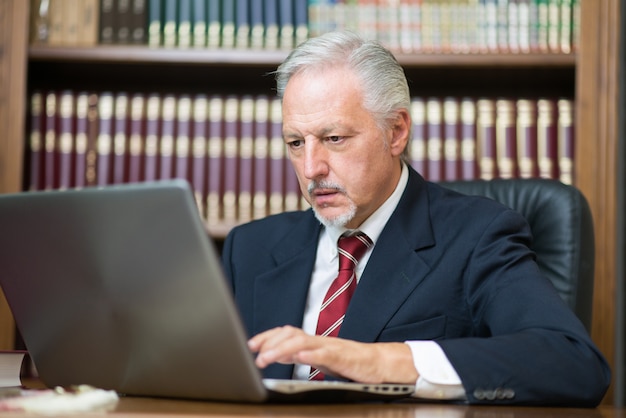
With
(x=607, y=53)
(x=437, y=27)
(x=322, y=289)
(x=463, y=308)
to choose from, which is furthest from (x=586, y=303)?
(x=437, y=27)

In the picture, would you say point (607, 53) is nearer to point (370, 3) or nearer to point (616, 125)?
point (616, 125)

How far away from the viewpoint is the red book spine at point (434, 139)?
8.03ft

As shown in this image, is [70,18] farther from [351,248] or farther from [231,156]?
[351,248]

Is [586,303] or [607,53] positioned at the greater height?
[607,53]

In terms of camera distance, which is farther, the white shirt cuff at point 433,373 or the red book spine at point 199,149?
the red book spine at point 199,149

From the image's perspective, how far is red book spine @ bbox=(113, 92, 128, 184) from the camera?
2.48 metres

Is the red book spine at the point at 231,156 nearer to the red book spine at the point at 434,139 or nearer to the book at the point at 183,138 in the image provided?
the book at the point at 183,138

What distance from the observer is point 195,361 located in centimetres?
102

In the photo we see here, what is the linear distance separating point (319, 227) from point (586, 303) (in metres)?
0.54

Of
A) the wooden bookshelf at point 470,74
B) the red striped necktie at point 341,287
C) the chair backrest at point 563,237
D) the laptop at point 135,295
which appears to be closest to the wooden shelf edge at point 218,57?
the wooden bookshelf at point 470,74

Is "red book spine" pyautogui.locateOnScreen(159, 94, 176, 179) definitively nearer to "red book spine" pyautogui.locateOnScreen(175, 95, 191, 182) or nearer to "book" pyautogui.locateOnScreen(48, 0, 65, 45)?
"red book spine" pyautogui.locateOnScreen(175, 95, 191, 182)

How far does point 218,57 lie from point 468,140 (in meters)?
0.70

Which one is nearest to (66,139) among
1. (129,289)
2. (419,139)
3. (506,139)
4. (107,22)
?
(107,22)

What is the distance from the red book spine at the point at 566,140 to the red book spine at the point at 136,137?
1.13 m
